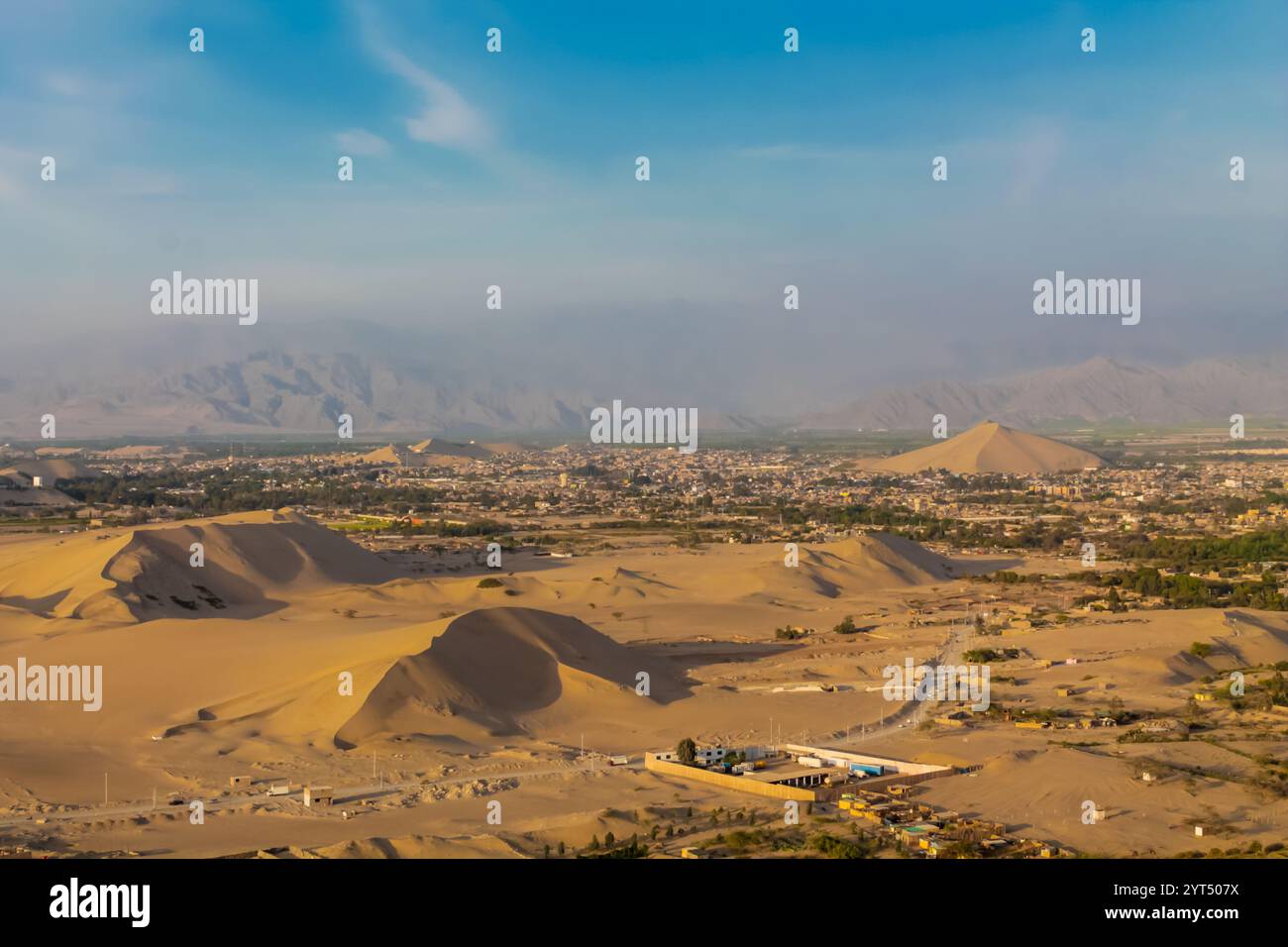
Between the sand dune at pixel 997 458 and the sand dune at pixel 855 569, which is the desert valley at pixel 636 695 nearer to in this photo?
the sand dune at pixel 855 569

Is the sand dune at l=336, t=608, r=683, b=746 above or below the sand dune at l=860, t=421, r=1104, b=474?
below

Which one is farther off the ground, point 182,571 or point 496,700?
point 182,571

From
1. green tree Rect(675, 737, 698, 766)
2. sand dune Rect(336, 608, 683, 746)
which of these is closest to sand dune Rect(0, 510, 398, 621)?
sand dune Rect(336, 608, 683, 746)

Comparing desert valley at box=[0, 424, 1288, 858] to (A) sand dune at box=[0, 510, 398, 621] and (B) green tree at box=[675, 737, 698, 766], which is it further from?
(A) sand dune at box=[0, 510, 398, 621]

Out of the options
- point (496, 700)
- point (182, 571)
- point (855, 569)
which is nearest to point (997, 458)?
point (855, 569)

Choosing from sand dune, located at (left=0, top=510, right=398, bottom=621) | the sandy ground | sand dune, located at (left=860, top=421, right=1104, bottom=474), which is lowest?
the sandy ground

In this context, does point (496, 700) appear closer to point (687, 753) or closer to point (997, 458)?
point (687, 753)

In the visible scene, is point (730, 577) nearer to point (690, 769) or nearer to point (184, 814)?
point (690, 769)
